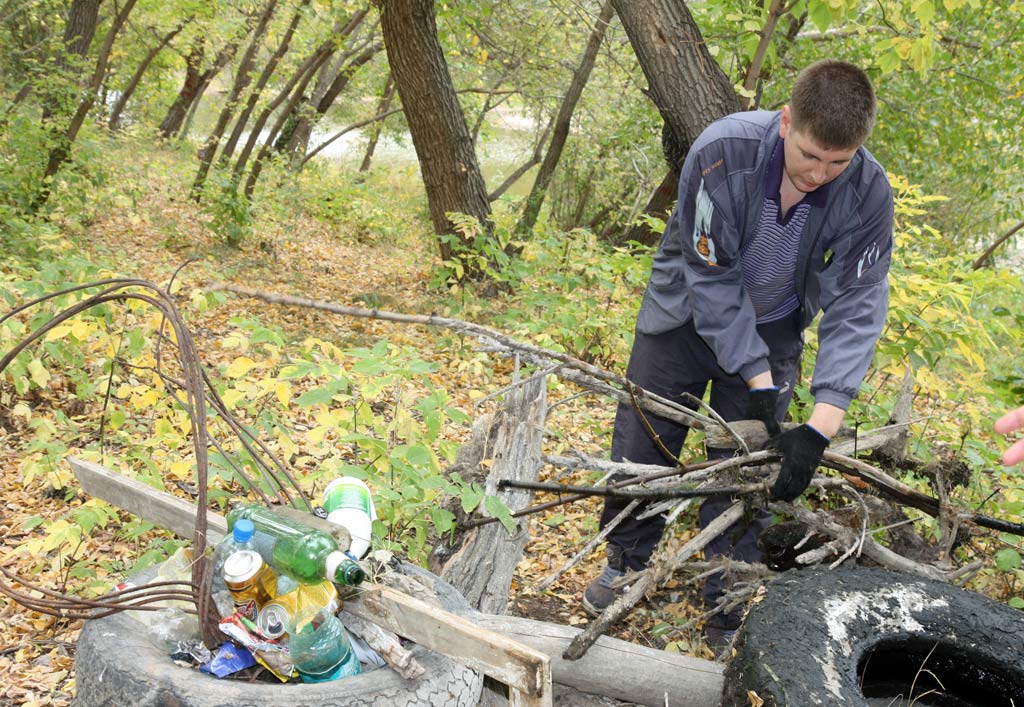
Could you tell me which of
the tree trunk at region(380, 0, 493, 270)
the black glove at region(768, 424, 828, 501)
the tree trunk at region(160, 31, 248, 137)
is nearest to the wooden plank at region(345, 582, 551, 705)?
the black glove at region(768, 424, 828, 501)

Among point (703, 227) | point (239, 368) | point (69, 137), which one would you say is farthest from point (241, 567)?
point (69, 137)

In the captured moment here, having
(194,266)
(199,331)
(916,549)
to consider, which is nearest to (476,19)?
(194,266)

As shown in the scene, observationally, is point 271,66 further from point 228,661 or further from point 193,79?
point 228,661

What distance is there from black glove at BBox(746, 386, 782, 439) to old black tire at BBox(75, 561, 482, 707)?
1.60 meters

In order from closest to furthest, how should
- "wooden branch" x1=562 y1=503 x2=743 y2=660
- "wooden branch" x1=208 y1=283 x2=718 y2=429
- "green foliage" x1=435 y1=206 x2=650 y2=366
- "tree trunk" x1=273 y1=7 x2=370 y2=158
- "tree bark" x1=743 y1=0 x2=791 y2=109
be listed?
"wooden branch" x1=562 y1=503 x2=743 y2=660 → "wooden branch" x1=208 y1=283 x2=718 y2=429 → "tree bark" x1=743 y1=0 x2=791 y2=109 → "green foliage" x1=435 y1=206 x2=650 y2=366 → "tree trunk" x1=273 y1=7 x2=370 y2=158

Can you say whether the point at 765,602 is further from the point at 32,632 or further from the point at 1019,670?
the point at 32,632

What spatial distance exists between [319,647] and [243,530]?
34 centimetres

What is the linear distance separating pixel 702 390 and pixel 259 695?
234cm

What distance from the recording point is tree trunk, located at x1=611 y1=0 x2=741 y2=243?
4730 millimetres

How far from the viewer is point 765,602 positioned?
2344 mm

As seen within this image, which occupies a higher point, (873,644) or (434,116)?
(434,116)

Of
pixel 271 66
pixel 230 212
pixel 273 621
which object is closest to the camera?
pixel 273 621

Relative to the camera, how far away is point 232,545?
80.3 inches

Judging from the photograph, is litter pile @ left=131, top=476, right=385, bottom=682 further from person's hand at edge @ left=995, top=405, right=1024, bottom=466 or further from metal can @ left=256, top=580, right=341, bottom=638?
person's hand at edge @ left=995, top=405, right=1024, bottom=466
